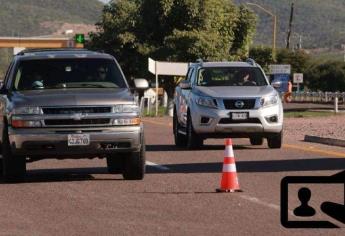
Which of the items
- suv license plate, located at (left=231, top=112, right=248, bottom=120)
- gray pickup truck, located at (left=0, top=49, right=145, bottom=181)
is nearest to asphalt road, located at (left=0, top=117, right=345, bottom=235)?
gray pickup truck, located at (left=0, top=49, right=145, bottom=181)

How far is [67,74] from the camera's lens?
13859mm

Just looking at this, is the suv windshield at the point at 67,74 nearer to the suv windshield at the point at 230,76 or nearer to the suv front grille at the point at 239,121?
the suv front grille at the point at 239,121

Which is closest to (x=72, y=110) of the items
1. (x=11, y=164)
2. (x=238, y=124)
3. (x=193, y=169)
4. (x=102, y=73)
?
(x=11, y=164)

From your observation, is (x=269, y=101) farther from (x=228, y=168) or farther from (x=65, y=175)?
(x=228, y=168)

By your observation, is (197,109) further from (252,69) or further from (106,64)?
(106,64)

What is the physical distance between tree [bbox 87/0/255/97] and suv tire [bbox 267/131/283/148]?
3319 cm

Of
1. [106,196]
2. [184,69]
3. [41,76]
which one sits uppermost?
[41,76]

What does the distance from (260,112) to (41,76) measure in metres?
6.85

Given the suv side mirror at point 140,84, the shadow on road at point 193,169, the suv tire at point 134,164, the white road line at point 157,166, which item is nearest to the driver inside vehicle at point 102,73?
the suv side mirror at point 140,84

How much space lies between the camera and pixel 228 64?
21.0m

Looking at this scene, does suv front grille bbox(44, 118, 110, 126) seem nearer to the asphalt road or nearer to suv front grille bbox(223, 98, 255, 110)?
the asphalt road

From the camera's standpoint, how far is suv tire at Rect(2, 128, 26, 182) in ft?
41.9

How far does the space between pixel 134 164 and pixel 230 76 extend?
813 cm

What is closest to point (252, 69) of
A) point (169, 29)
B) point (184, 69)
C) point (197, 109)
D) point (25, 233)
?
point (197, 109)
